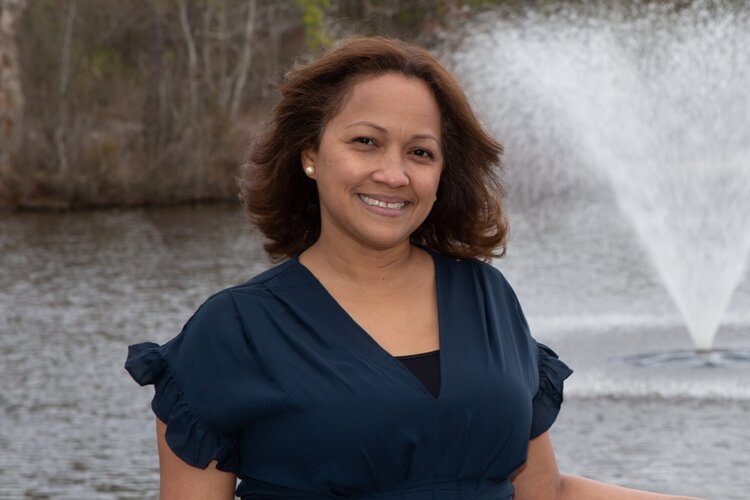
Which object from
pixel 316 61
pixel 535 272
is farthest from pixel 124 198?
pixel 316 61

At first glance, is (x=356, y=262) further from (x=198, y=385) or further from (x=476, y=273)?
(x=198, y=385)

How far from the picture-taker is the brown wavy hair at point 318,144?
234cm

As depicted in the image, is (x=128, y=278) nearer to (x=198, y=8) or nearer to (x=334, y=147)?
(x=334, y=147)

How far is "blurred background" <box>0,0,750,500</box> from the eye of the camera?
7617mm

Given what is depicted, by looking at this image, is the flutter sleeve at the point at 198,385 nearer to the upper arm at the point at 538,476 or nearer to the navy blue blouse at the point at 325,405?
the navy blue blouse at the point at 325,405

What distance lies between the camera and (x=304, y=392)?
2.14 m

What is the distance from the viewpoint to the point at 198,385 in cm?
218

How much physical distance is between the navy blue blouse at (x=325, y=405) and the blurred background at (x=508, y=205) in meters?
0.80

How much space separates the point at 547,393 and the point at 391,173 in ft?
1.34

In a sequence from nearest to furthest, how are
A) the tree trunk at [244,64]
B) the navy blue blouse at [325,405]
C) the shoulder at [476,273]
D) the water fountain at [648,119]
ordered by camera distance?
1. the navy blue blouse at [325,405]
2. the shoulder at [476,273]
3. the water fountain at [648,119]
4. the tree trunk at [244,64]

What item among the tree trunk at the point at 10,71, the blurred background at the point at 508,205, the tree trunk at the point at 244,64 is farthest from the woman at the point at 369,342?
the tree trunk at the point at 244,64

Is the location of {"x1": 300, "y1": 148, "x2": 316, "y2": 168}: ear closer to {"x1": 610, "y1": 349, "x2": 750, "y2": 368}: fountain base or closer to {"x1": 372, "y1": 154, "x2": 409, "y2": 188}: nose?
{"x1": 372, "y1": 154, "x2": 409, "y2": 188}: nose

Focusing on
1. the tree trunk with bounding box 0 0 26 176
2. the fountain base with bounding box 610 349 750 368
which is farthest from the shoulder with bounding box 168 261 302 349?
the tree trunk with bounding box 0 0 26 176

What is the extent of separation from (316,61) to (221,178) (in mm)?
20422
